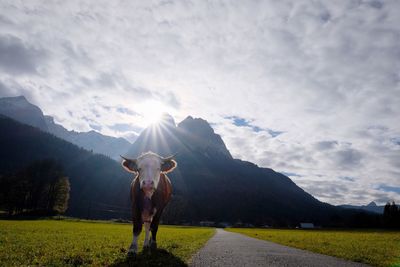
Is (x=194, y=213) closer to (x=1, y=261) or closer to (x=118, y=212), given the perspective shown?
(x=118, y=212)

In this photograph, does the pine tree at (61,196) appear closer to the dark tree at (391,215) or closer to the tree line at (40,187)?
the tree line at (40,187)

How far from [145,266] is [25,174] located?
318 ft

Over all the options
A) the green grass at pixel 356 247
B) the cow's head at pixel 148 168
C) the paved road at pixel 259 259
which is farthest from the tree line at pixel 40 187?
the cow's head at pixel 148 168

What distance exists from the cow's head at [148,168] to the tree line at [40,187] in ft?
273

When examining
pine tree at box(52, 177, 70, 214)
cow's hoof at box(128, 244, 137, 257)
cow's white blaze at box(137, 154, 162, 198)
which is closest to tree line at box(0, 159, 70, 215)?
pine tree at box(52, 177, 70, 214)

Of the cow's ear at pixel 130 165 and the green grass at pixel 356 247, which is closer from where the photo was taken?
the cow's ear at pixel 130 165

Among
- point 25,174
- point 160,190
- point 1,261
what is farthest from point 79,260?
point 25,174

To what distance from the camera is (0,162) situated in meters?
197

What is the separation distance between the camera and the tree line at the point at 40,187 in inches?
3312

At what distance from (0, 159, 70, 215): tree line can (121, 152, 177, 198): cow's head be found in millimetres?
83256

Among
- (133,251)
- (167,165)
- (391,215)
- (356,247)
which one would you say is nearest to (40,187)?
(356,247)

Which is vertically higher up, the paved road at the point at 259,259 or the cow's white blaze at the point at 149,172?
the cow's white blaze at the point at 149,172

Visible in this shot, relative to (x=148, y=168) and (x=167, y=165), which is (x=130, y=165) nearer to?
(x=148, y=168)

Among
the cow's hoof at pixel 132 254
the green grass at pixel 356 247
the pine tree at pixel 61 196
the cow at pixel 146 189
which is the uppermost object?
→ the pine tree at pixel 61 196
